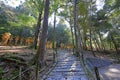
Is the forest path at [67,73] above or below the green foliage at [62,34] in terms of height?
below

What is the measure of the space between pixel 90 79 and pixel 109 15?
21.6 metres

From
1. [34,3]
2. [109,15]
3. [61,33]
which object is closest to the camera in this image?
[34,3]

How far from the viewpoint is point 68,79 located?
25.7 ft

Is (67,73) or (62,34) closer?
(67,73)

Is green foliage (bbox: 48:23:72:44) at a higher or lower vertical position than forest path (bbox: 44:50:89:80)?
higher

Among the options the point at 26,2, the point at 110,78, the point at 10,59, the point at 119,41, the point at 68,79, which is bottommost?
the point at 110,78

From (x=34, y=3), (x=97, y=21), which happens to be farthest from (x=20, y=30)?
(x=97, y=21)

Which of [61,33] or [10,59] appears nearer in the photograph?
[10,59]

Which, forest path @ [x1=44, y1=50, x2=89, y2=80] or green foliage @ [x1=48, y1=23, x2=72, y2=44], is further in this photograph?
green foliage @ [x1=48, y1=23, x2=72, y2=44]

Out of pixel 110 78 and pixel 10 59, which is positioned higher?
pixel 10 59

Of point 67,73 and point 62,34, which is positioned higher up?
point 62,34

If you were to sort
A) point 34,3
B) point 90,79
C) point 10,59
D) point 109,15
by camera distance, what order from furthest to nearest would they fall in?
point 109,15 → point 34,3 → point 10,59 → point 90,79

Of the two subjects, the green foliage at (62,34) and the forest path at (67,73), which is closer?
the forest path at (67,73)

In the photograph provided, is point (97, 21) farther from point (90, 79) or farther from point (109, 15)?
point (90, 79)
